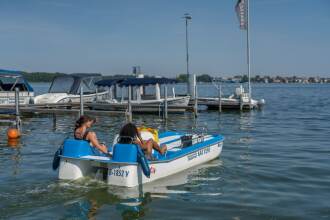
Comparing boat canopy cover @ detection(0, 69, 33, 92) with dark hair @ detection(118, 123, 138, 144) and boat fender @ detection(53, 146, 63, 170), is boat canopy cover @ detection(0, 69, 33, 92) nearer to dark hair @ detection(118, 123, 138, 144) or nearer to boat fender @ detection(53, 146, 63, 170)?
boat fender @ detection(53, 146, 63, 170)

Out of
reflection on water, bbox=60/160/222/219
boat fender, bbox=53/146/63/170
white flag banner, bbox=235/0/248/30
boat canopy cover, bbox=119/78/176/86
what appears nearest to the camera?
reflection on water, bbox=60/160/222/219

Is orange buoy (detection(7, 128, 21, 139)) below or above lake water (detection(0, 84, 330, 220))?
above

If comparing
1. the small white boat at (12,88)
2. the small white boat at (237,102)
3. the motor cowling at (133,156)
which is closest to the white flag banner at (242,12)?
the small white boat at (237,102)

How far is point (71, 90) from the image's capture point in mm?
31000

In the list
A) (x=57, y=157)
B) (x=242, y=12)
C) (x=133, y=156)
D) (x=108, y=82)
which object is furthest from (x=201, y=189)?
(x=242, y=12)

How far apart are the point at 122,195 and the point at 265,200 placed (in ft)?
9.62

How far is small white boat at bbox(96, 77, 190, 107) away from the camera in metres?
29.7

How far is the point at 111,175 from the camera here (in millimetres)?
9891

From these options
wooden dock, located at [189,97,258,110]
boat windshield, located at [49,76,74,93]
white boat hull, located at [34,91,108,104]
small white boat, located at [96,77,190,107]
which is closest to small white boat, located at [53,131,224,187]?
small white boat, located at [96,77,190,107]

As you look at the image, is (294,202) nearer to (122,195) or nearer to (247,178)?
(247,178)

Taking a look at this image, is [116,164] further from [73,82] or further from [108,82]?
[73,82]

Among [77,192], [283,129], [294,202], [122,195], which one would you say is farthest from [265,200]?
[283,129]

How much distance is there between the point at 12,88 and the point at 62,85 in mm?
3756

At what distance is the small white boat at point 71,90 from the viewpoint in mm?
29422
